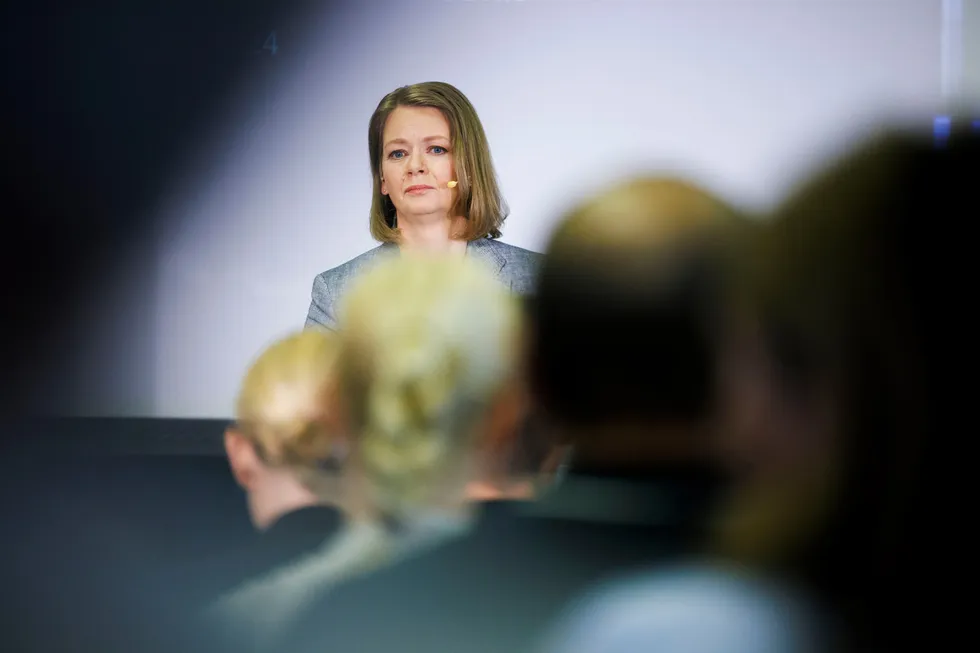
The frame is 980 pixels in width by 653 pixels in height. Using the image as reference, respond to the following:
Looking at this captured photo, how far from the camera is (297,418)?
32.7 inches

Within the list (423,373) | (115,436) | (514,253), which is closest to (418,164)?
(514,253)

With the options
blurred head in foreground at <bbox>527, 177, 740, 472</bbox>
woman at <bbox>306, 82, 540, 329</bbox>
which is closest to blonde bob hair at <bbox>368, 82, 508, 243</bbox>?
woman at <bbox>306, 82, 540, 329</bbox>

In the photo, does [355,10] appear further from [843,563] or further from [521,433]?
[843,563]

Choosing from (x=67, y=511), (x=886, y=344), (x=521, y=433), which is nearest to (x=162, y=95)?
(x=67, y=511)

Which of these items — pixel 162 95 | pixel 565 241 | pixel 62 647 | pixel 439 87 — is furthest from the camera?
pixel 162 95

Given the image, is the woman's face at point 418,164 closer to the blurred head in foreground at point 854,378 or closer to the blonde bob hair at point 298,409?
the blonde bob hair at point 298,409

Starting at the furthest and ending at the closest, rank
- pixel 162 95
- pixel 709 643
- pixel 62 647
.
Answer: pixel 162 95
pixel 62 647
pixel 709 643

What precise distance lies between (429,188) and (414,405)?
0.80 meters

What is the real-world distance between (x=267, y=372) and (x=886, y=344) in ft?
1.95

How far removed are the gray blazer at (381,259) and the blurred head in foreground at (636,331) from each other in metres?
0.59

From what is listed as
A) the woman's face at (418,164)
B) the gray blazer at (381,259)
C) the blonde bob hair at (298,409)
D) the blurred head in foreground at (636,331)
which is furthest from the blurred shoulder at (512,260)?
the blurred head in foreground at (636,331)

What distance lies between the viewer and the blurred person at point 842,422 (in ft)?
1.98

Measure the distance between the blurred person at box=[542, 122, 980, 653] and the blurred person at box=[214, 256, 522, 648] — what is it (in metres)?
0.19

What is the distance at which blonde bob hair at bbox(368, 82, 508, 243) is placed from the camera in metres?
1.46
